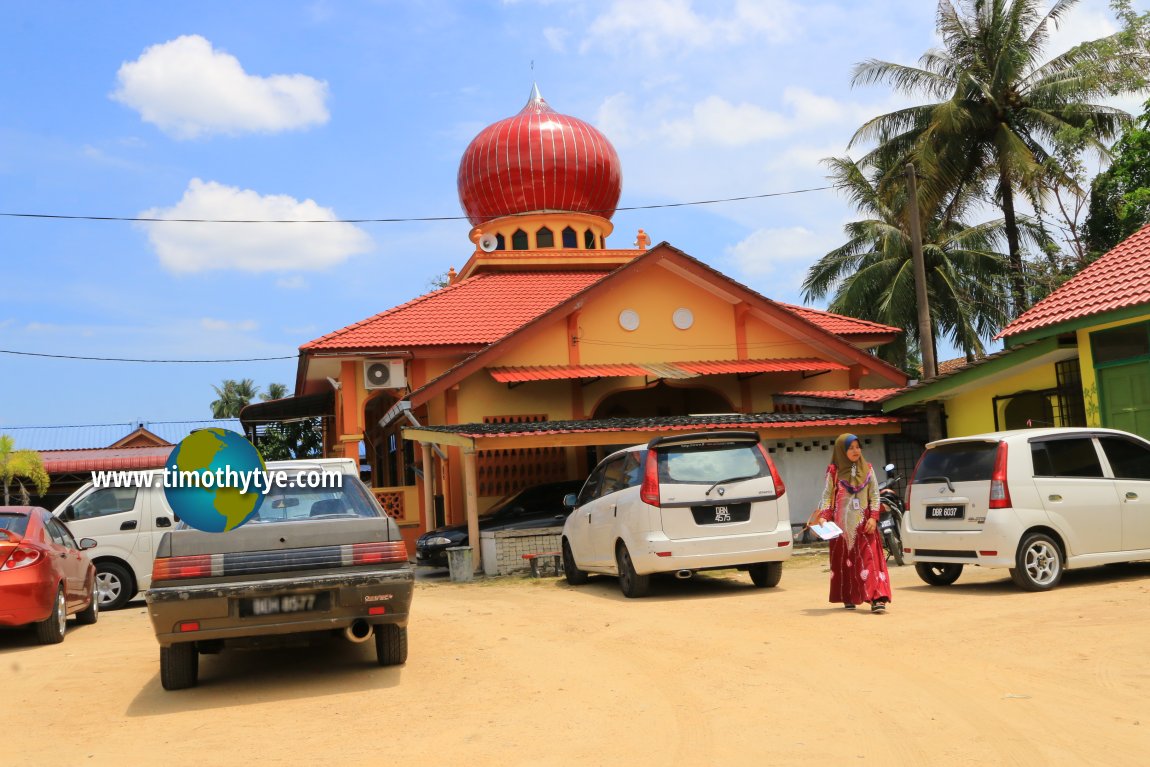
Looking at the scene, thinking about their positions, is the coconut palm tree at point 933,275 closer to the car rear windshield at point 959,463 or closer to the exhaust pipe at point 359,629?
the car rear windshield at point 959,463

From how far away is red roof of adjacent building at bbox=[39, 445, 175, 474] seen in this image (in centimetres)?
4262

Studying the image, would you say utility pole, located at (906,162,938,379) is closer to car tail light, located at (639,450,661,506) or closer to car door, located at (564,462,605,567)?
car door, located at (564,462,605,567)

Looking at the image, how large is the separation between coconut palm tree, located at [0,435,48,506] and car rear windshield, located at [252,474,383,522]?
3470 cm

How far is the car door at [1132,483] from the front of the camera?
1120 cm

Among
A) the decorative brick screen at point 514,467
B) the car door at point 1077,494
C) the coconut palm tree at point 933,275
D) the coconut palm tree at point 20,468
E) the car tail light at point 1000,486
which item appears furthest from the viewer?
the coconut palm tree at point 20,468

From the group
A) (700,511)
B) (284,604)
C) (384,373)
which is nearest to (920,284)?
(384,373)

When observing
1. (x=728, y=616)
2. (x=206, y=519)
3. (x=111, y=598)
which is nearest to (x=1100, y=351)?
(x=728, y=616)

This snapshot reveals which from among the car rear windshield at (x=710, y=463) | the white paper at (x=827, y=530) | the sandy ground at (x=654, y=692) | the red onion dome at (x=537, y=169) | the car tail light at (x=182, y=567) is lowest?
the sandy ground at (x=654, y=692)

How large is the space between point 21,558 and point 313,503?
145 inches

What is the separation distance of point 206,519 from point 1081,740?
544 cm

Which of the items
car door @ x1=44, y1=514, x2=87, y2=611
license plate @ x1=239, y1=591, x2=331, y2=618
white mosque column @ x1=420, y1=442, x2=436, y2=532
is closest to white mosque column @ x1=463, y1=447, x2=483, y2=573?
white mosque column @ x1=420, y1=442, x2=436, y2=532

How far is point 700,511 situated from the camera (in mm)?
11688

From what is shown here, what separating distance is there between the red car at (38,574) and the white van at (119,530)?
9.33 ft

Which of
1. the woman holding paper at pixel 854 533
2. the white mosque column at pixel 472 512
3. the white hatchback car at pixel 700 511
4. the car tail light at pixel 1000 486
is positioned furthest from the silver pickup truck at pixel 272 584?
the white mosque column at pixel 472 512
